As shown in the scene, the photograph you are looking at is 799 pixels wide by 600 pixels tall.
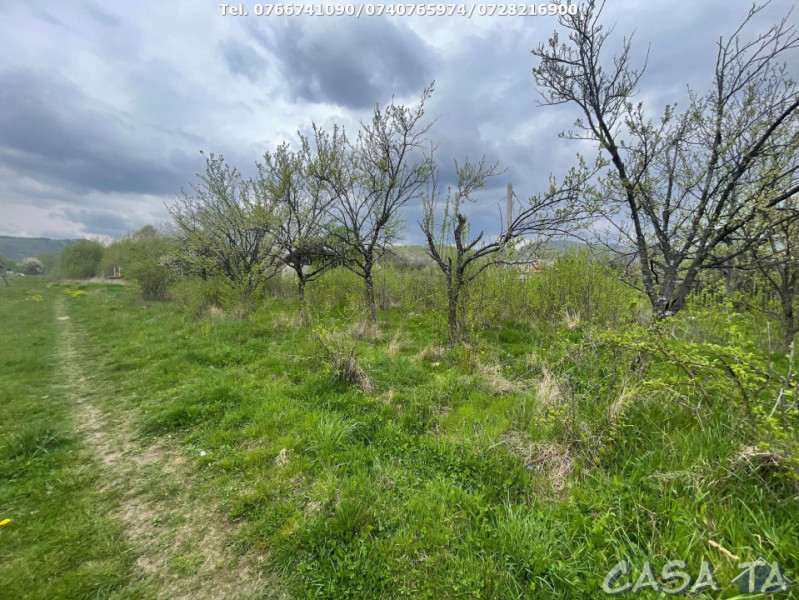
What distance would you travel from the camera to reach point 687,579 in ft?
4.99

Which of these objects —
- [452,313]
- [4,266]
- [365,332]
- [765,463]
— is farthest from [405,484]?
[4,266]

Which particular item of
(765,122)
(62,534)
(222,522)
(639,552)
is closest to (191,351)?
(62,534)

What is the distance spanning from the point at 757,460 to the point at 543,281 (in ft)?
22.7

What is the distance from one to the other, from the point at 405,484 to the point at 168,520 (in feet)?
6.62

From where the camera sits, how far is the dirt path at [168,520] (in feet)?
6.57

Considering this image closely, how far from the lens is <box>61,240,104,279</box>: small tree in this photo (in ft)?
136

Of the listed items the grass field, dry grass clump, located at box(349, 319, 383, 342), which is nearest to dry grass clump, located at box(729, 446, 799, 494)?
the grass field

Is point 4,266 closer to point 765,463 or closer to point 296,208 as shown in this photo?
point 296,208

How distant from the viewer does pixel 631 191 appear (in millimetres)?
3625

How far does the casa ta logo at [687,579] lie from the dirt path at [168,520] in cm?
200

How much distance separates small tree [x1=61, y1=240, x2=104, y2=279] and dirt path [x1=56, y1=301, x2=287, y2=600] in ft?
177

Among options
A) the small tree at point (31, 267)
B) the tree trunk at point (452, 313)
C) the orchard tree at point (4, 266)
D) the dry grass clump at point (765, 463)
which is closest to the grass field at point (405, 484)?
the dry grass clump at point (765, 463)

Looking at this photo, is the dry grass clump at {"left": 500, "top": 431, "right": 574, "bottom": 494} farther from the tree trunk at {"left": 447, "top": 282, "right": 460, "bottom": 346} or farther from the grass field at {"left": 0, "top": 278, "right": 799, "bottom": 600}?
the tree trunk at {"left": 447, "top": 282, "right": 460, "bottom": 346}

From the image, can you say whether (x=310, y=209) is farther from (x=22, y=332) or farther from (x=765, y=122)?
(x=22, y=332)
